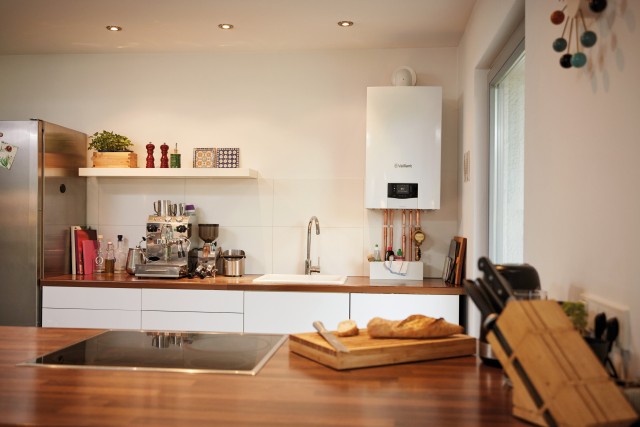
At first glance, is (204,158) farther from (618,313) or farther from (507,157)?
(618,313)

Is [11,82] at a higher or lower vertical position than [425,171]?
higher

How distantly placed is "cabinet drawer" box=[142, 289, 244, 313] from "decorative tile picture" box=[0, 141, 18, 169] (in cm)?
123

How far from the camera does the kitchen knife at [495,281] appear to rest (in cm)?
129

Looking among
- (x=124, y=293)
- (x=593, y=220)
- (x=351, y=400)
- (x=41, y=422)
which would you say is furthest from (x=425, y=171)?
(x=41, y=422)

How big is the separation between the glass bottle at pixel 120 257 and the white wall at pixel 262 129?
0.08 metres

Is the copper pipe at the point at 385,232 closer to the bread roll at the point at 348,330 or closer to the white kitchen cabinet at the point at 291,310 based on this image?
the white kitchen cabinet at the point at 291,310

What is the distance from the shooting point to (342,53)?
4375 mm

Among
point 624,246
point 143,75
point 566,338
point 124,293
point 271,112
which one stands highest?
point 143,75

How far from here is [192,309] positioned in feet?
12.6

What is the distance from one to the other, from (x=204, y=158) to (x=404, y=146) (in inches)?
55.2

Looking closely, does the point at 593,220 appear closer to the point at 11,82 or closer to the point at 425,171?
the point at 425,171

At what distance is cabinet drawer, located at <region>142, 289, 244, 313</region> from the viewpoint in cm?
A: 382

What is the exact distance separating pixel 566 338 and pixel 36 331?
179 cm

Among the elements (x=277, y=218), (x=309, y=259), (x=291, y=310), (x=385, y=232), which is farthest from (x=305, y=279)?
(x=385, y=232)
